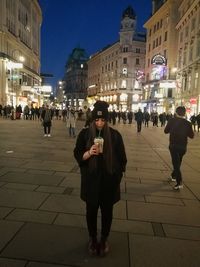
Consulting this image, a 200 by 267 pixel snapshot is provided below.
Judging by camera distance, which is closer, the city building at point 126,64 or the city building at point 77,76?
the city building at point 126,64

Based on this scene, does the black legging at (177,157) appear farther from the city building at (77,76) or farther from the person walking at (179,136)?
the city building at (77,76)

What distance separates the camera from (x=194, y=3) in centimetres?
4366

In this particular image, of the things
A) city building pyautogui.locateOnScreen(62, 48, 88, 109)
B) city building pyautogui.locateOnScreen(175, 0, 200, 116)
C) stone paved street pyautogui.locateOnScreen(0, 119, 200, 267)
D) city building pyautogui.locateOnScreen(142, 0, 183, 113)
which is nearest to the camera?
stone paved street pyautogui.locateOnScreen(0, 119, 200, 267)

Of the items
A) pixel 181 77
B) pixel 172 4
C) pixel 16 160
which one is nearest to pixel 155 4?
pixel 172 4

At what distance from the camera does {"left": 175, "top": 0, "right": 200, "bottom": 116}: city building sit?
41.1 metres

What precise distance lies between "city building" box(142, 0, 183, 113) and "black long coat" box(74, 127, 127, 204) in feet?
164

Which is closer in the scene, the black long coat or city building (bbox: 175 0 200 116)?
the black long coat

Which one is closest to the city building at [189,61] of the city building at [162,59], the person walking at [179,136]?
the city building at [162,59]

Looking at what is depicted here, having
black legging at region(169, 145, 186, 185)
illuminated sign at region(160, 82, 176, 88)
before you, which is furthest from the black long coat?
illuminated sign at region(160, 82, 176, 88)

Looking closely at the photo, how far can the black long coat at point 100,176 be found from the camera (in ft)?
13.1

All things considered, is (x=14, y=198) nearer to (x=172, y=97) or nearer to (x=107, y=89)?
(x=172, y=97)

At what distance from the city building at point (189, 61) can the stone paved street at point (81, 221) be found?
1317 inches

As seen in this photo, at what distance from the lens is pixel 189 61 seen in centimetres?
4631

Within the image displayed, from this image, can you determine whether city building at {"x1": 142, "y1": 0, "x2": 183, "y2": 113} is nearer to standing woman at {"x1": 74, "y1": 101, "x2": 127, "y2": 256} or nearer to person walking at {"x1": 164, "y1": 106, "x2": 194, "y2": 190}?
person walking at {"x1": 164, "y1": 106, "x2": 194, "y2": 190}
